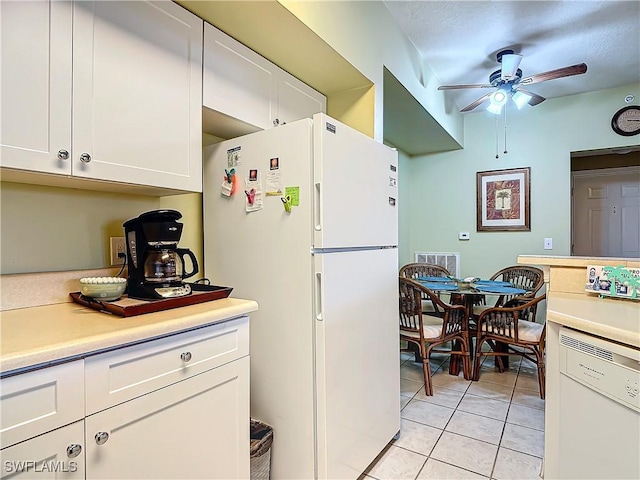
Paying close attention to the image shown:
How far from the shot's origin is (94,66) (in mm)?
1188

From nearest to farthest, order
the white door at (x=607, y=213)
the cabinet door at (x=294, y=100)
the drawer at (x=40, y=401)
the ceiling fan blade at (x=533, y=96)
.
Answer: the drawer at (x=40, y=401)
the cabinet door at (x=294, y=100)
the ceiling fan blade at (x=533, y=96)
the white door at (x=607, y=213)

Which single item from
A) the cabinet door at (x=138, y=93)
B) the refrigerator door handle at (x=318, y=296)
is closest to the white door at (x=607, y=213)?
the refrigerator door handle at (x=318, y=296)

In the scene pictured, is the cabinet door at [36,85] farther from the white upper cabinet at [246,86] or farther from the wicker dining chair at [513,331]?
the wicker dining chair at [513,331]

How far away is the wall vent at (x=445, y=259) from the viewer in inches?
171

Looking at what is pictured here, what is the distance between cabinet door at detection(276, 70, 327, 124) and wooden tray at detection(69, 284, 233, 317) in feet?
3.31

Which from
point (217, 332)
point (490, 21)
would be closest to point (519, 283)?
point (490, 21)

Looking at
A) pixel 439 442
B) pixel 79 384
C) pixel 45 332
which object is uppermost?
pixel 45 332

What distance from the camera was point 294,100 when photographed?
6.75ft

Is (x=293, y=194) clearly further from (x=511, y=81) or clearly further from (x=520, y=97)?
(x=520, y=97)

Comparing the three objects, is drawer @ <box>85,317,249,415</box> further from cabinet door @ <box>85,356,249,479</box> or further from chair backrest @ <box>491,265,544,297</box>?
chair backrest @ <box>491,265,544,297</box>

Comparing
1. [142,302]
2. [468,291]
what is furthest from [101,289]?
[468,291]

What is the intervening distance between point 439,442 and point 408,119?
8.47 ft

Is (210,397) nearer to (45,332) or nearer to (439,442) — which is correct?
(45,332)

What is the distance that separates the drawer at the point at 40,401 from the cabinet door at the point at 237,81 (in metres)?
1.16
